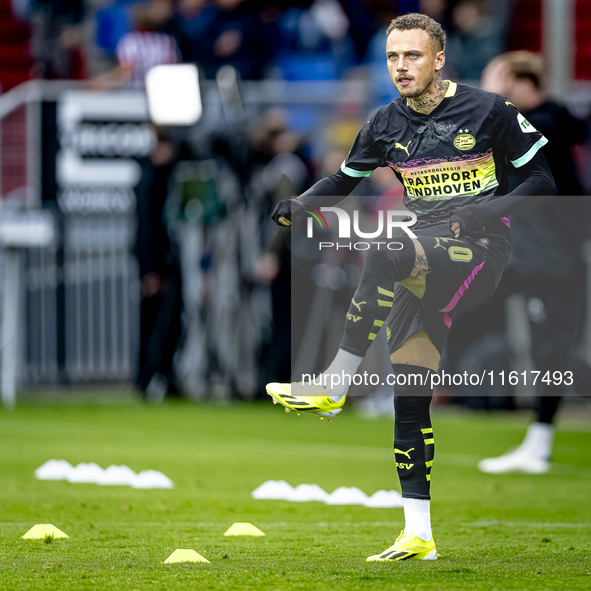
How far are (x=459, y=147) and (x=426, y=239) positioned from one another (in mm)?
353

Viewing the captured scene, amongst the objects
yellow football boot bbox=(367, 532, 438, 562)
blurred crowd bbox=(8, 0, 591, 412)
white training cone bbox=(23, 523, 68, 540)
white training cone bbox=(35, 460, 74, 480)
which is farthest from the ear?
blurred crowd bbox=(8, 0, 591, 412)

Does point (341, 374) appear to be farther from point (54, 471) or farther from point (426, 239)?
point (54, 471)

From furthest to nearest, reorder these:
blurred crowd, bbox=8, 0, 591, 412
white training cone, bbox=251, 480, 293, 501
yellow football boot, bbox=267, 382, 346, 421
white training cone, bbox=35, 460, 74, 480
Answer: blurred crowd, bbox=8, 0, 591, 412 → white training cone, bbox=35, 460, 74, 480 → white training cone, bbox=251, 480, 293, 501 → yellow football boot, bbox=267, 382, 346, 421

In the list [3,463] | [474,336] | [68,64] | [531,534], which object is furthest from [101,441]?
[68,64]

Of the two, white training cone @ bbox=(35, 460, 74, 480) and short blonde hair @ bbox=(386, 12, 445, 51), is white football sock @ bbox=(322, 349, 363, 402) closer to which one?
short blonde hair @ bbox=(386, 12, 445, 51)

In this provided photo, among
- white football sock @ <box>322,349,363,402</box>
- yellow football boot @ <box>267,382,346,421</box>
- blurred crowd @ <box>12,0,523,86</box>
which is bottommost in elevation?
yellow football boot @ <box>267,382,346,421</box>

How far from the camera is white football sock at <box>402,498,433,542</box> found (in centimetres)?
403

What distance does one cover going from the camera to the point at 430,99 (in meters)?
4.09

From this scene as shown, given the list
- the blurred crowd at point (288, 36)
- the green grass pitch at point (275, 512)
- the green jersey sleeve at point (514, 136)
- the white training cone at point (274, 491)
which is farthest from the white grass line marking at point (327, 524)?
the blurred crowd at point (288, 36)

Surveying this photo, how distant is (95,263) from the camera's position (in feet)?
43.3

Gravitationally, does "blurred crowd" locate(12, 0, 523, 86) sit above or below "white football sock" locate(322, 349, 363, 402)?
above

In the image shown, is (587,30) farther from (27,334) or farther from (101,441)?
(101,441)

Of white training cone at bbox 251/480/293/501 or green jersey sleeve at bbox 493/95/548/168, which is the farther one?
white training cone at bbox 251/480/293/501

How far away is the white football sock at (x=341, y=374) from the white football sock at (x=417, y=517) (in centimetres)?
45
